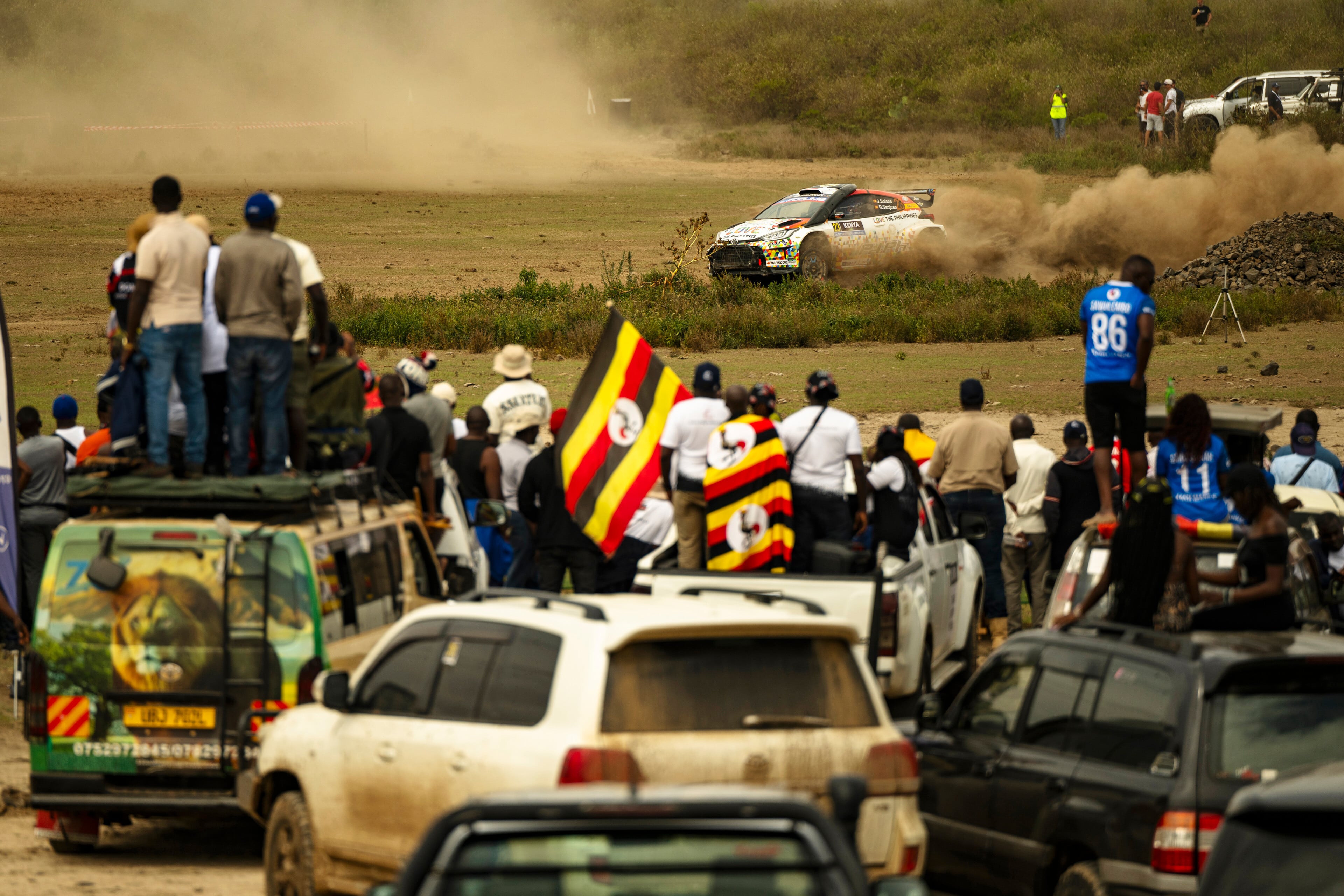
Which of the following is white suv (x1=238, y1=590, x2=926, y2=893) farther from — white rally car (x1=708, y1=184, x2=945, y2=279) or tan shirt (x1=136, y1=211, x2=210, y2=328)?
white rally car (x1=708, y1=184, x2=945, y2=279)

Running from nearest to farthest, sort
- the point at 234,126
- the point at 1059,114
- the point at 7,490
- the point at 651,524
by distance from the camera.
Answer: the point at 7,490 < the point at 651,524 < the point at 1059,114 < the point at 234,126

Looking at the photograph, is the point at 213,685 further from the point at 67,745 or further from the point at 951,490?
the point at 951,490

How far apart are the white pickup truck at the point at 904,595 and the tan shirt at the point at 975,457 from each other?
0.58m

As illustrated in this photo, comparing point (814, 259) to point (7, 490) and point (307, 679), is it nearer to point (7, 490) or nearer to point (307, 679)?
point (7, 490)

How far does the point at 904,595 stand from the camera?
1071 centimetres

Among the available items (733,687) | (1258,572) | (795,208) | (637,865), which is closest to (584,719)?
(733,687)

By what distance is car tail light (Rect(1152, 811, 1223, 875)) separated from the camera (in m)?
6.61

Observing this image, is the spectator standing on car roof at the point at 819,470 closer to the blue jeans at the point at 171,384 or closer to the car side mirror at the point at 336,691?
the blue jeans at the point at 171,384

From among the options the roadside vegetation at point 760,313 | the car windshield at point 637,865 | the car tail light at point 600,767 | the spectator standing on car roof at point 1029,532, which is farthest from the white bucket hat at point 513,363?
the roadside vegetation at point 760,313

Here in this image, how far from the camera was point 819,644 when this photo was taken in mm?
6766

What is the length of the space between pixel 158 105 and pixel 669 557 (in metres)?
59.7

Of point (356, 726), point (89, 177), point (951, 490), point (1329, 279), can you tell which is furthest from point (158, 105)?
point (356, 726)

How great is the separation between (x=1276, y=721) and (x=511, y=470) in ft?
23.7

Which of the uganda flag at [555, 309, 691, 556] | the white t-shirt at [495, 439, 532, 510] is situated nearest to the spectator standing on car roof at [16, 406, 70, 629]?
the white t-shirt at [495, 439, 532, 510]
